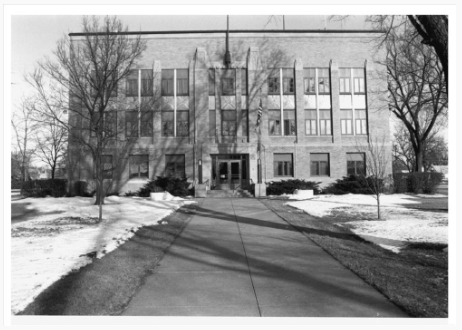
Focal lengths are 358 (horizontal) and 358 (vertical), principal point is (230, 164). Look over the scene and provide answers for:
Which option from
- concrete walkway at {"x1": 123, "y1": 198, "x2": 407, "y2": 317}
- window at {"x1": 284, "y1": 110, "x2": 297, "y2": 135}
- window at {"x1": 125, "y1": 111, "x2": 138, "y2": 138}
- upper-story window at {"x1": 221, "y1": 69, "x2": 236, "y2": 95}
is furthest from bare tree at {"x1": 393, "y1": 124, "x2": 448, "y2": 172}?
concrete walkway at {"x1": 123, "y1": 198, "x2": 407, "y2": 317}

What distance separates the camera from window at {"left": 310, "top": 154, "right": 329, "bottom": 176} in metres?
32.4

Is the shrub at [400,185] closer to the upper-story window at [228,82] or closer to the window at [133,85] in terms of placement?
the upper-story window at [228,82]

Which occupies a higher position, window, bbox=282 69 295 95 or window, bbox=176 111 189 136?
window, bbox=282 69 295 95

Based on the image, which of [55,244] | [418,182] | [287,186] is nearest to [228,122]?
[287,186]

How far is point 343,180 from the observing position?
29594mm

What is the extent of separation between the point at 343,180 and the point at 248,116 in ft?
32.3

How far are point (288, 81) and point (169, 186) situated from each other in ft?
46.9

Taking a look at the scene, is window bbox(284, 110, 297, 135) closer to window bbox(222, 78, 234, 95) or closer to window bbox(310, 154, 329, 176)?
window bbox(310, 154, 329, 176)

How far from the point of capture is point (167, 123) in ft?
106

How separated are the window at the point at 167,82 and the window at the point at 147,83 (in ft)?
3.94

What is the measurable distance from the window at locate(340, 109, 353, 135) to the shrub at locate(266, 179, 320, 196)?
261 inches

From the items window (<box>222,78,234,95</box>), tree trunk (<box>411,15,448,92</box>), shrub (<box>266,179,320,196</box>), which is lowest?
shrub (<box>266,179,320,196</box>)

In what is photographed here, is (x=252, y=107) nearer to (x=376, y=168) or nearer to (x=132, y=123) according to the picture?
(x=132, y=123)
